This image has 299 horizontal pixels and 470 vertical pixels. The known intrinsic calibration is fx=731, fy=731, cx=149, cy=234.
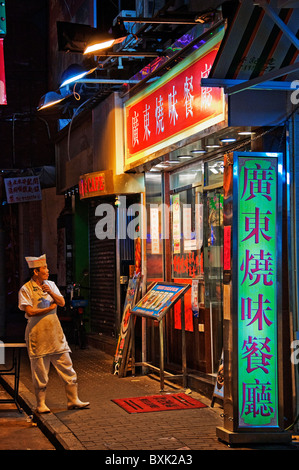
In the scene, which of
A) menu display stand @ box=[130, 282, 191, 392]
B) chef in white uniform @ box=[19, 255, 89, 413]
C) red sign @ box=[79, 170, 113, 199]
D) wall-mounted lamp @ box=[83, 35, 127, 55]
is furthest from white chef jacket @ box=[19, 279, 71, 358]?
red sign @ box=[79, 170, 113, 199]

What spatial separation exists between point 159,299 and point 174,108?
2.96 meters

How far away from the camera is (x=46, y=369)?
402 inches

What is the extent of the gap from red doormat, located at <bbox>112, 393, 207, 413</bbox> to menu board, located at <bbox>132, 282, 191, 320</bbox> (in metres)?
1.18

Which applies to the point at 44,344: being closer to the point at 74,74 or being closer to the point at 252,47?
the point at 252,47

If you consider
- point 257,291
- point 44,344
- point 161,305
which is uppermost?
point 257,291

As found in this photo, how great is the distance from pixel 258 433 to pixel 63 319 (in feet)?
32.5

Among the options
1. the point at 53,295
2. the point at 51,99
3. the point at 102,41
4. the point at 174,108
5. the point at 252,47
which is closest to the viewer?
the point at 252,47

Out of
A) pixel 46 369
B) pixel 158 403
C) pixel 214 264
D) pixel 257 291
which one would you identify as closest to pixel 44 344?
pixel 46 369

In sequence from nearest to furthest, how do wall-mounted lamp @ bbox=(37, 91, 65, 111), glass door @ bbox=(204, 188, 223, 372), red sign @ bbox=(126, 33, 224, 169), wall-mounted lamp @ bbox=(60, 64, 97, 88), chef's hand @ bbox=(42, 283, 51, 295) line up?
red sign @ bbox=(126, 33, 224, 169), chef's hand @ bbox=(42, 283, 51, 295), glass door @ bbox=(204, 188, 223, 372), wall-mounted lamp @ bbox=(60, 64, 97, 88), wall-mounted lamp @ bbox=(37, 91, 65, 111)

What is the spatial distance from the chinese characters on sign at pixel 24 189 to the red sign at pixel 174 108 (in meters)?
10.1

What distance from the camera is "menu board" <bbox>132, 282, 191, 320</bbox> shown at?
A: 432 inches

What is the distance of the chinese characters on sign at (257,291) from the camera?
8.01 metres
